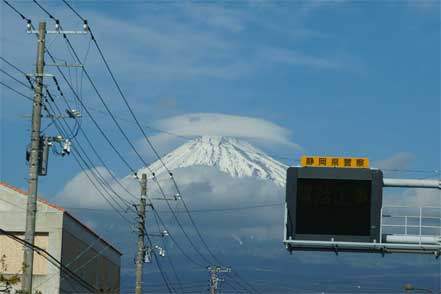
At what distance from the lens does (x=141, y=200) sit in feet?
200

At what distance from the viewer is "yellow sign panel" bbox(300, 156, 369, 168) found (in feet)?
129

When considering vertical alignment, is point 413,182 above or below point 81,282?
above

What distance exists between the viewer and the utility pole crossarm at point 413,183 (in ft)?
131

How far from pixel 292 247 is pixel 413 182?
4823 millimetres

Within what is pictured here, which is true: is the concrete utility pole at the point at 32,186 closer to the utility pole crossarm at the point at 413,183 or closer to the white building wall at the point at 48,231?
the utility pole crossarm at the point at 413,183

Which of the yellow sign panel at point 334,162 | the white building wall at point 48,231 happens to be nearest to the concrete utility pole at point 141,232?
the white building wall at point 48,231

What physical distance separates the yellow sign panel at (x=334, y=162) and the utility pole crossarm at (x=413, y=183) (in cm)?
111

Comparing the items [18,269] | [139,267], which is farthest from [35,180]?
[18,269]

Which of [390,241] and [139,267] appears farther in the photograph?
[139,267]

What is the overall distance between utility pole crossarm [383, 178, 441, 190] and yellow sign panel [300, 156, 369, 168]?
1114mm

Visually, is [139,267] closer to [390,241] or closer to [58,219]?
[58,219]

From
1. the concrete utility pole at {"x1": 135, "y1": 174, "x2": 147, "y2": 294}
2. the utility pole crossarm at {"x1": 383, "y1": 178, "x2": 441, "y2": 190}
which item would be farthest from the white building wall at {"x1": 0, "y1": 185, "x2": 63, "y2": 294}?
the utility pole crossarm at {"x1": 383, "y1": 178, "x2": 441, "y2": 190}

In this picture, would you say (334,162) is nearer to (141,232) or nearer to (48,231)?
(141,232)

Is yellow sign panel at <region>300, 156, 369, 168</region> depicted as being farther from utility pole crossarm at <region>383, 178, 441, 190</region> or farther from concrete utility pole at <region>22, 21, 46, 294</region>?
concrete utility pole at <region>22, 21, 46, 294</region>
